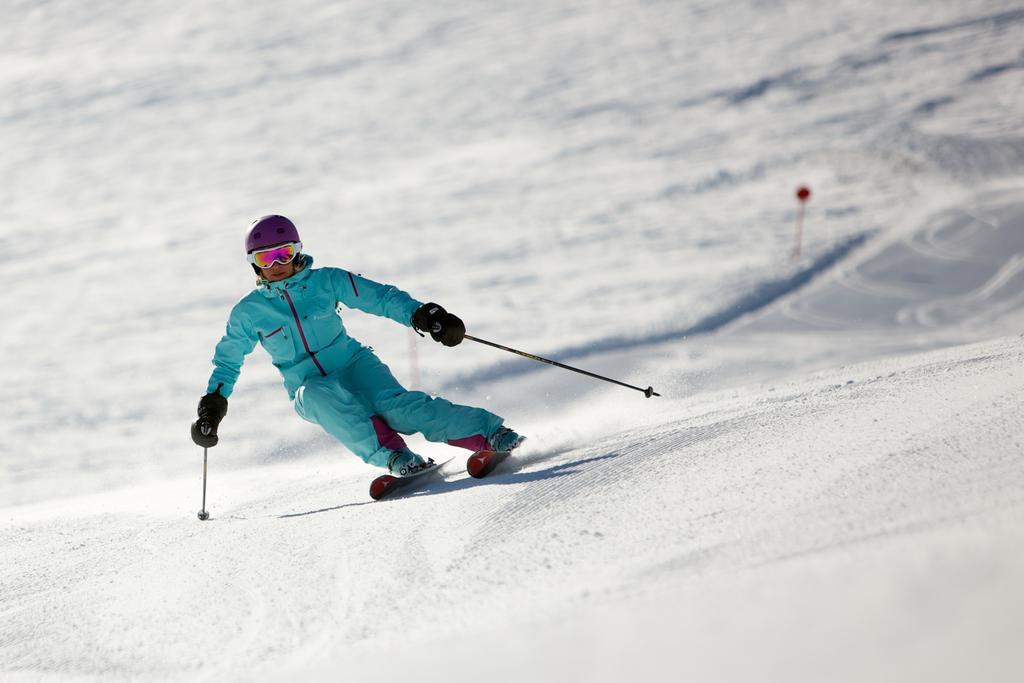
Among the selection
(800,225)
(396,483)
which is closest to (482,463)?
(396,483)

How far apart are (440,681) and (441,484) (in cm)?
212

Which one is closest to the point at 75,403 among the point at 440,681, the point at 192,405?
the point at 192,405

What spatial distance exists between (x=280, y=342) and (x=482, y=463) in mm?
1243

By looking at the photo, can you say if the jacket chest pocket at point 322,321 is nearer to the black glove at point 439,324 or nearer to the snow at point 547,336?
the black glove at point 439,324

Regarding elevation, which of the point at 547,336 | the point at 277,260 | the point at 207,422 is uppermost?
the point at 277,260

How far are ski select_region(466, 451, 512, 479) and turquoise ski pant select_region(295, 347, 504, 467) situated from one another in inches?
10.0

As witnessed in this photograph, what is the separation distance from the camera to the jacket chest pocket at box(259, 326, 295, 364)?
4969mm

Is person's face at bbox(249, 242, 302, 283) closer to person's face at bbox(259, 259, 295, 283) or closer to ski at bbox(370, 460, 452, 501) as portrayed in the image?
person's face at bbox(259, 259, 295, 283)

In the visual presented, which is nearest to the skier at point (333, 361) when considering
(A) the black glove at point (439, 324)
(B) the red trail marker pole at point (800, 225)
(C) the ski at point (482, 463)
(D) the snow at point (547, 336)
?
(A) the black glove at point (439, 324)

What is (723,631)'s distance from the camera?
2.37 meters

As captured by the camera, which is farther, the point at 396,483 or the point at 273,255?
the point at 273,255

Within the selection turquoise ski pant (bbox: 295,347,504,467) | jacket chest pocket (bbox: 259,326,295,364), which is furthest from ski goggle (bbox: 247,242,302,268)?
turquoise ski pant (bbox: 295,347,504,467)

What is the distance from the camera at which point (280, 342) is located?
4.98 m

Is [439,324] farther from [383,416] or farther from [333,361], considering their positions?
[333,361]
